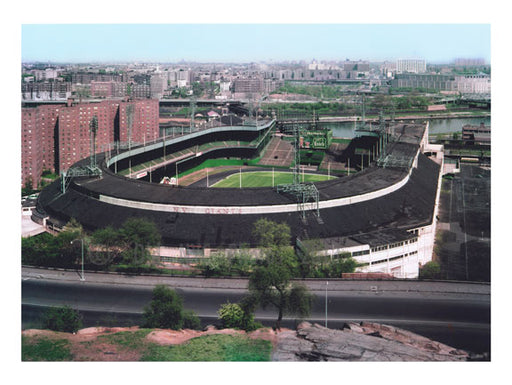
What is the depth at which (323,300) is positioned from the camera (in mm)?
32688

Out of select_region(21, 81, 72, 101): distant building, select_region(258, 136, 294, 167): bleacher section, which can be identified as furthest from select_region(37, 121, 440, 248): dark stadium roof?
select_region(21, 81, 72, 101): distant building

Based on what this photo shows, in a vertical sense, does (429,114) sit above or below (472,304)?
above

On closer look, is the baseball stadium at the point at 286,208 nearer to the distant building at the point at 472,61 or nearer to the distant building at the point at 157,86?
the distant building at the point at 472,61

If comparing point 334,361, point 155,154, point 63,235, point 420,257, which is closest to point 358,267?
point 420,257

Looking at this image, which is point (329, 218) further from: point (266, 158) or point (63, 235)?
point (266, 158)

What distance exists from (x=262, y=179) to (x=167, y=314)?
149ft

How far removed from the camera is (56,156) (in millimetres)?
68500

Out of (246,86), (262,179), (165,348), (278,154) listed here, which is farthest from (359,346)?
(246,86)

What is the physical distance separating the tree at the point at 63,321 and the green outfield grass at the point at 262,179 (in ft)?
133

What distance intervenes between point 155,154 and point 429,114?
93573 mm

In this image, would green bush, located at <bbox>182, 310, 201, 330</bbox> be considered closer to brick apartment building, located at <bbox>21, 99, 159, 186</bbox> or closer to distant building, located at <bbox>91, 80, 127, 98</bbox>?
brick apartment building, located at <bbox>21, 99, 159, 186</bbox>

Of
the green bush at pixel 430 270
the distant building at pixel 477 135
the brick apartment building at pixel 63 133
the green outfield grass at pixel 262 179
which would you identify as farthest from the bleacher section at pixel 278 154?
the green bush at pixel 430 270

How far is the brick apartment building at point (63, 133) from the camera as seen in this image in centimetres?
6209

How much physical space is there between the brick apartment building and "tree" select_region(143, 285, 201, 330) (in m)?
36.9
